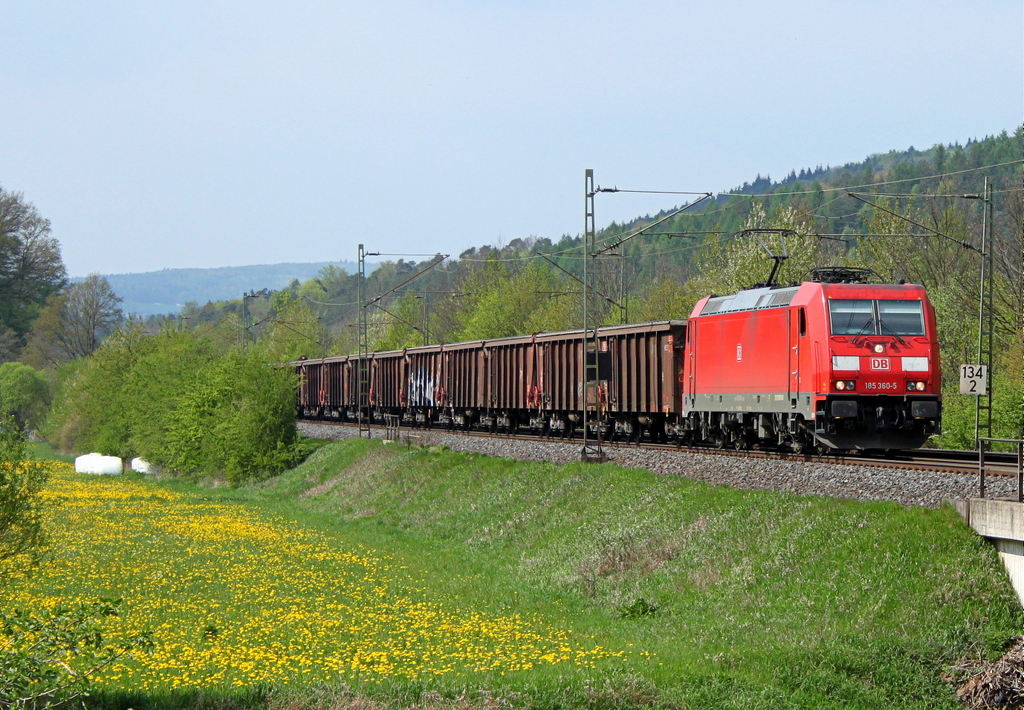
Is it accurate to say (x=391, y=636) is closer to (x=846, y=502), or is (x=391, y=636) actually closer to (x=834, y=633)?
(x=834, y=633)

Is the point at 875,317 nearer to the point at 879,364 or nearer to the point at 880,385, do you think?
the point at 879,364

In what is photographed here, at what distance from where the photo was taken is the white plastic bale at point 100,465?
6169 cm

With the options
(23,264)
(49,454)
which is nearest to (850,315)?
(49,454)

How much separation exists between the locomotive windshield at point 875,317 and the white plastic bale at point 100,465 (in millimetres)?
47908

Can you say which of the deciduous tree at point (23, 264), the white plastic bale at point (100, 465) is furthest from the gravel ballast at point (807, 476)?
the deciduous tree at point (23, 264)

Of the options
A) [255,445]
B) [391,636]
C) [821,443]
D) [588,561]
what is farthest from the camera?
[255,445]

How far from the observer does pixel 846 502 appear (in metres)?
19.1

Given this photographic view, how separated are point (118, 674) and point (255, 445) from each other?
3955 cm

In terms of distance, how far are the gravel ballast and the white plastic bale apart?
118 feet

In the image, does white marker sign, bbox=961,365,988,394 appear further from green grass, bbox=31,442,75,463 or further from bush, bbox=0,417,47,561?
green grass, bbox=31,442,75,463

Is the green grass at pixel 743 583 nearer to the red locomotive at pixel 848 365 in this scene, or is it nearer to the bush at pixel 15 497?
the red locomotive at pixel 848 365

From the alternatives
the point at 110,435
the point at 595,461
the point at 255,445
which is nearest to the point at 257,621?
the point at 595,461

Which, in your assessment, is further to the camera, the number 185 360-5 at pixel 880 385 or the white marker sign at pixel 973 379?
the white marker sign at pixel 973 379

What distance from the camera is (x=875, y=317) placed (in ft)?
76.9
